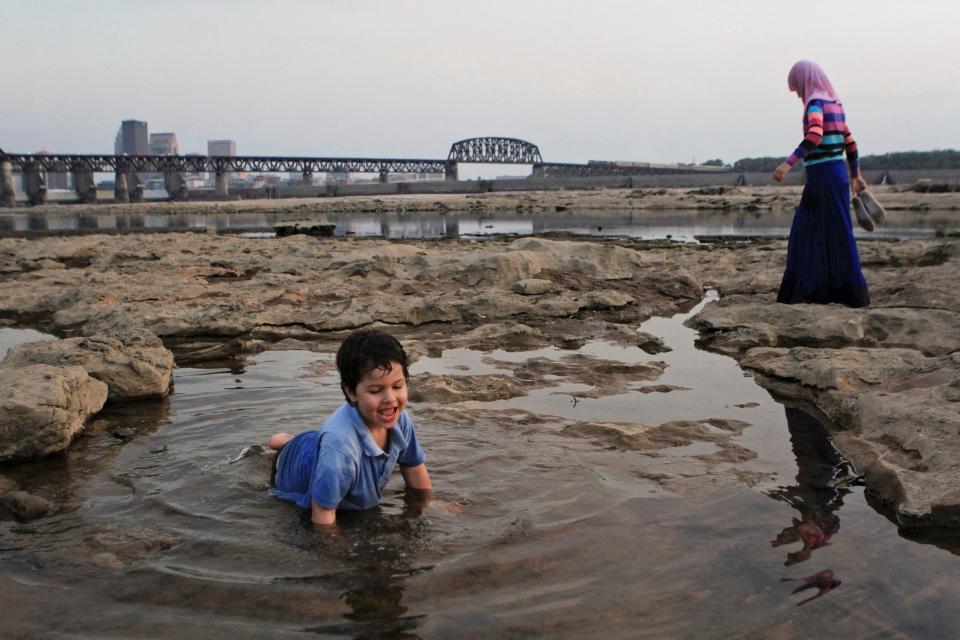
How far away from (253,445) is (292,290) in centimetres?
515

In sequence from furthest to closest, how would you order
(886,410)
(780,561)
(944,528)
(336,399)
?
1. (336,399)
2. (886,410)
3. (944,528)
4. (780,561)

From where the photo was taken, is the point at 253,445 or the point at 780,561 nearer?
the point at 780,561

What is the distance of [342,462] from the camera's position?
3.57 m

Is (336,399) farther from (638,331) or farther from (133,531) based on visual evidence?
(638,331)

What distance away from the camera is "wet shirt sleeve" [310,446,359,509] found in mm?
3541

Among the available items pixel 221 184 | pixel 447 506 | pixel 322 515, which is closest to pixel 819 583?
pixel 447 506

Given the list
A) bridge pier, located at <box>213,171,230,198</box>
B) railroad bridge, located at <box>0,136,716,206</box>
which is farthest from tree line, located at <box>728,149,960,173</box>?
bridge pier, located at <box>213,171,230,198</box>

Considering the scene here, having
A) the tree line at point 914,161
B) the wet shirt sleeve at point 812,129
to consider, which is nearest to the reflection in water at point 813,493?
the wet shirt sleeve at point 812,129

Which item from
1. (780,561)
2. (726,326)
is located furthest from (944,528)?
(726,326)

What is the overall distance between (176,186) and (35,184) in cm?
1469

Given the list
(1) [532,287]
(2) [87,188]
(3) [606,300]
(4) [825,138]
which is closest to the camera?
(4) [825,138]

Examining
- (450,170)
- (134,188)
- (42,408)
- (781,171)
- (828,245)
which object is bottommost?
(42,408)

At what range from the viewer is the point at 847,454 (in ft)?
14.0

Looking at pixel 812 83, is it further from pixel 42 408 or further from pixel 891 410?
pixel 42 408
